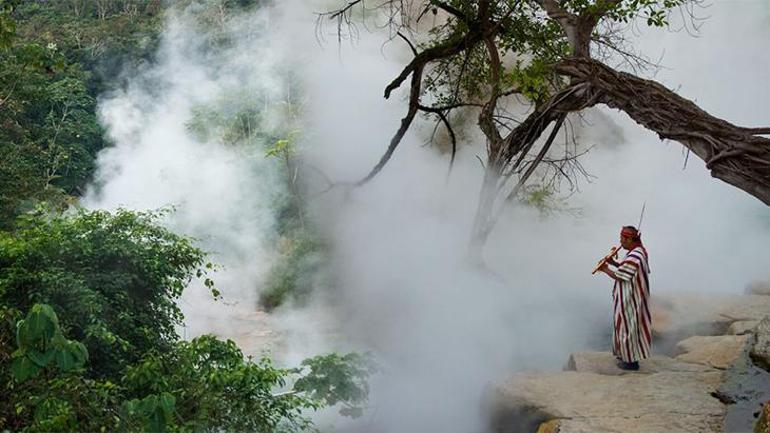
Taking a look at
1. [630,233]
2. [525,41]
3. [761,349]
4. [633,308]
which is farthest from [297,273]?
[761,349]

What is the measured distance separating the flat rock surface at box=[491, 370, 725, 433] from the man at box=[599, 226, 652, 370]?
0.69 ft

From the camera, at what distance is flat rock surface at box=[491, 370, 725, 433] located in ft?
12.2

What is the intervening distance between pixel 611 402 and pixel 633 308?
955mm

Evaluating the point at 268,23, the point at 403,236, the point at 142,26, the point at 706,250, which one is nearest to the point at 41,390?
the point at 403,236

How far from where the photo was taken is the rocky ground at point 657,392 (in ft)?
12.2

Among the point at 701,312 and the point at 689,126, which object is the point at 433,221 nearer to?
the point at 701,312

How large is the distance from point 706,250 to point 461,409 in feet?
20.0

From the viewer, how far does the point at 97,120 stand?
17.3 metres

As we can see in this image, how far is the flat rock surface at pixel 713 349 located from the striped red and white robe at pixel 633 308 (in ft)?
1.38

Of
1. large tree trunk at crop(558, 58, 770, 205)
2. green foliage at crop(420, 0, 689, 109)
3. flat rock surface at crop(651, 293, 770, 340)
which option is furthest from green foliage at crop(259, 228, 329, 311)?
large tree trunk at crop(558, 58, 770, 205)

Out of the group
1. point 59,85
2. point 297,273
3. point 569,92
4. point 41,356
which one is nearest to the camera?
point 41,356

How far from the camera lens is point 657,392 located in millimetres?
4156

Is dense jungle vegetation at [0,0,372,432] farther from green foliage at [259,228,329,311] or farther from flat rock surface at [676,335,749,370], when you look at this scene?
green foliage at [259,228,329,311]

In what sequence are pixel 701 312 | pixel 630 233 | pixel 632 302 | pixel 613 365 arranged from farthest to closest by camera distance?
pixel 701 312
pixel 613 365
pixel 632 302
pixel 630 233
